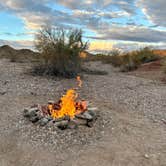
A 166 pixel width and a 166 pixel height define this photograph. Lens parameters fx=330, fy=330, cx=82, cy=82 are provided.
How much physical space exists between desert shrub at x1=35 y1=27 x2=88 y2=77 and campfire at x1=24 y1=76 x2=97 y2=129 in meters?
7.51

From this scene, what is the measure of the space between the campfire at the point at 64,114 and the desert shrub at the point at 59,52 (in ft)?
24.6

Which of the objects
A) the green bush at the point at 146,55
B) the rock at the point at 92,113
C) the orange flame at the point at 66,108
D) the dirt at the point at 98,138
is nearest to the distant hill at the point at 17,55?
the dirt at the point at 98,138

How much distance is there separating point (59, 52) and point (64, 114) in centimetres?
874

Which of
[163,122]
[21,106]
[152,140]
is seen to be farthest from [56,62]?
[152,140]

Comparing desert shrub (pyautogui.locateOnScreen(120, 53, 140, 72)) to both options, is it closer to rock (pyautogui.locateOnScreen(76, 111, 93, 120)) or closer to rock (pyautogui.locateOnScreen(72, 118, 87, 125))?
rock (pyautogui.locateOnScreen(76, 111, 93, 120))

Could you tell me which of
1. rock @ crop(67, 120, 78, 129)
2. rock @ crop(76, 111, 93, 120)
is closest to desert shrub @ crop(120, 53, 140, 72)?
rock @ crop(76, 111, 93, 120)

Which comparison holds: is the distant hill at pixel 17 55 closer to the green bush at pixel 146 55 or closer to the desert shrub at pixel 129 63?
the desert shrub at pixel 129 63

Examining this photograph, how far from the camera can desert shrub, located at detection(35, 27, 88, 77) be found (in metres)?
15.1

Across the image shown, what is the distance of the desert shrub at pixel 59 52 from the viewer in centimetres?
1513

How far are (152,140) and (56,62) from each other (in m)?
9.16

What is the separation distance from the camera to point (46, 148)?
242 inches

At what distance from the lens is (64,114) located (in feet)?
22.8

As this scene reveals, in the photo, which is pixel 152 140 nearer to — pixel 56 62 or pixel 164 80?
pixel 56 62

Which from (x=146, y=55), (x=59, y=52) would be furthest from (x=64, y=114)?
(x=146, y=55)
